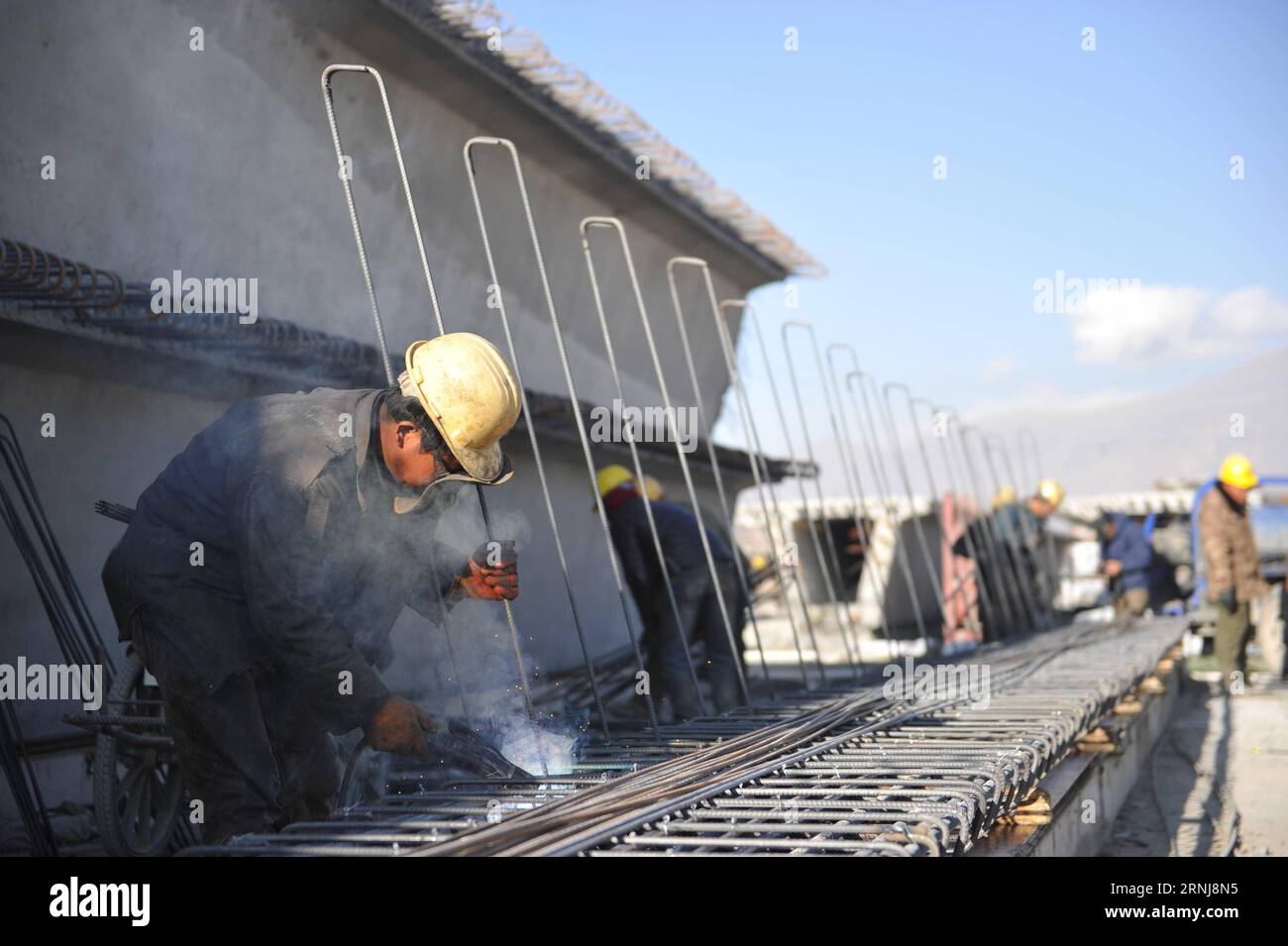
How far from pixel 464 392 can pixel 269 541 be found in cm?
73

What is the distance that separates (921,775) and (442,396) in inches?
73.7

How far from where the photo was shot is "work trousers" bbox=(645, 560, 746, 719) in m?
8.09

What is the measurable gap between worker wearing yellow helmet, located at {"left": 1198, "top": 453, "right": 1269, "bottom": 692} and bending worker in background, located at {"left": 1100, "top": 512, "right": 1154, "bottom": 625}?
286 cm

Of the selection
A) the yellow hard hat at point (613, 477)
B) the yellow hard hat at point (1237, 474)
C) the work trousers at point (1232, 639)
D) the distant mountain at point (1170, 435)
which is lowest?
the work trousers at point (1232, 639)

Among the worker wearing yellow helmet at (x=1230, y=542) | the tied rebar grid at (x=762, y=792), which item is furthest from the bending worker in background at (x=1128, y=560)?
the tied rebar grid at (x=762, y=792)

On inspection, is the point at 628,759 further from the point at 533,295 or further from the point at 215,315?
the point at 533,295

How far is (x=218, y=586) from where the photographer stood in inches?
149

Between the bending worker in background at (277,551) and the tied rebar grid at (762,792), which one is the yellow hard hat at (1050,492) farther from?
the bending worker in background at (277,551)

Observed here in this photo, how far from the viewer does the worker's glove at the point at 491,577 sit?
168 inches

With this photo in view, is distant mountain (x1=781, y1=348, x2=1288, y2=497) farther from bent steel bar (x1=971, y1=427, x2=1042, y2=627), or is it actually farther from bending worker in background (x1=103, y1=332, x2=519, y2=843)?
bending worker in background (x1=103, y1=332, x2=519, y2=843)

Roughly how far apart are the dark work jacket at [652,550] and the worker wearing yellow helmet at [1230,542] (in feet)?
14.9

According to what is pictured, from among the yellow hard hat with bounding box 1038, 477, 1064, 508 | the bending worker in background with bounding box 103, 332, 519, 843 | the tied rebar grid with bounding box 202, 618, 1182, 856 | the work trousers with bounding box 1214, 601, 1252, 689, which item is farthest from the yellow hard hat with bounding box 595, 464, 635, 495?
the yellow hard hat with bounding box 1038, 477, 1064, 508
